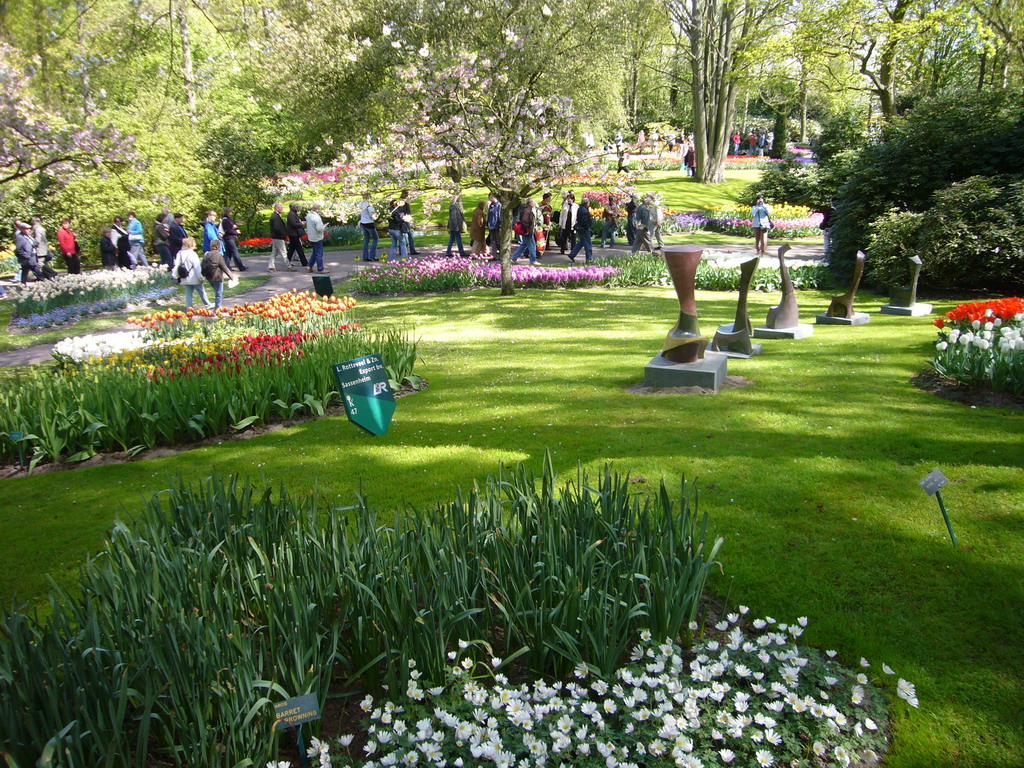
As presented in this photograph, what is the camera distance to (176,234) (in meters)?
18.6

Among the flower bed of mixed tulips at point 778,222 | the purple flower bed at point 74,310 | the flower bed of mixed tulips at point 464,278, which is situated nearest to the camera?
the purple flower bed at point 74,310

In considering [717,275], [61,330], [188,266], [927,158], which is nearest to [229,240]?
[61,330]

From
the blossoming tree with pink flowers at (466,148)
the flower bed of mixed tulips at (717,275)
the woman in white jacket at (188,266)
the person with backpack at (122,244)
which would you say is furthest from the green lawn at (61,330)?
the flower bed of mixed tulips at (717,275)

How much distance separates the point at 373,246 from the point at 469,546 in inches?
734

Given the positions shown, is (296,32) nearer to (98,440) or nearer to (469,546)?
(98,440)

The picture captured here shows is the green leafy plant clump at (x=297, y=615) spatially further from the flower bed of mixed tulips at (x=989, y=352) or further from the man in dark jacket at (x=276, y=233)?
the man in dark jacket at (x=276, y=233)

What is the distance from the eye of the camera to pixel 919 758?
8.41 feet

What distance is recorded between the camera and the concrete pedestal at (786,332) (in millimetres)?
9734

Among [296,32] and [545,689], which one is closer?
[545,689]

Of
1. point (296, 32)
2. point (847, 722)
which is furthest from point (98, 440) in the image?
point (296, 32)

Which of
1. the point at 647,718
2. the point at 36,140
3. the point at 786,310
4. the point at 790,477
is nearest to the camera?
the point at 647,718

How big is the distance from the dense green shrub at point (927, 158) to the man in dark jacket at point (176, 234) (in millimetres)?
15764

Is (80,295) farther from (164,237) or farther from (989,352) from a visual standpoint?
(989,352)

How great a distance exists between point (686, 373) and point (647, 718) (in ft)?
16.4
